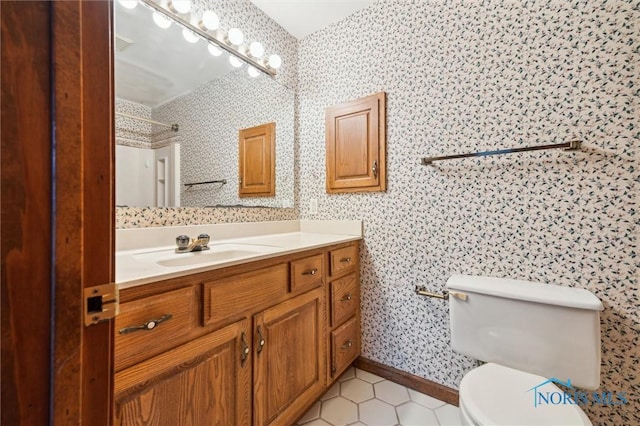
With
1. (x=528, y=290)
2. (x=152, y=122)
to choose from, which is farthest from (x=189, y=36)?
(x=528, y=290)

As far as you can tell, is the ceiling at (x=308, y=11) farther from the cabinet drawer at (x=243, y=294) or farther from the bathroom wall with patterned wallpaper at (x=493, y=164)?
the cabinet drawer at (x=243, y=294)

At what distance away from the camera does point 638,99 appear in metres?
1.07

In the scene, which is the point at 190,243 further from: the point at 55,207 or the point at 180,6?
the point at 180,6

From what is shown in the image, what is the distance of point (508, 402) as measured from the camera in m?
0.92

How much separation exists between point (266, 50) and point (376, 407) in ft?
7.59

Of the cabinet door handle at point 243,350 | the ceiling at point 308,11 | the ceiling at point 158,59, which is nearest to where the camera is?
the cabinet door handle at point 243,350

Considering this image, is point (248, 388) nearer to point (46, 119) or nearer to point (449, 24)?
point (46, 119)

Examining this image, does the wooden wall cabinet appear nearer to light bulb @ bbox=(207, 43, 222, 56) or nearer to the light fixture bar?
the light fixture bar

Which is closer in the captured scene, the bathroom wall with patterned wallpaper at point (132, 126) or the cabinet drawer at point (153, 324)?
the cabinet drawer at point (153, 324)

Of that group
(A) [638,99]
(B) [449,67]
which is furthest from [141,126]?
(A) [638,99]

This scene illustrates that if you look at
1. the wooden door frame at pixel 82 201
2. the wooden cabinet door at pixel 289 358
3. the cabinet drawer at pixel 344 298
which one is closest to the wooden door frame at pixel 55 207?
the wooden door frame at pixel 82 201

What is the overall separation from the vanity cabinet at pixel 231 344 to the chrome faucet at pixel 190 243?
0.42 m

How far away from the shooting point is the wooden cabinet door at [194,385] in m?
0.73

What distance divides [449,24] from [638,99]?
2.92 ft
